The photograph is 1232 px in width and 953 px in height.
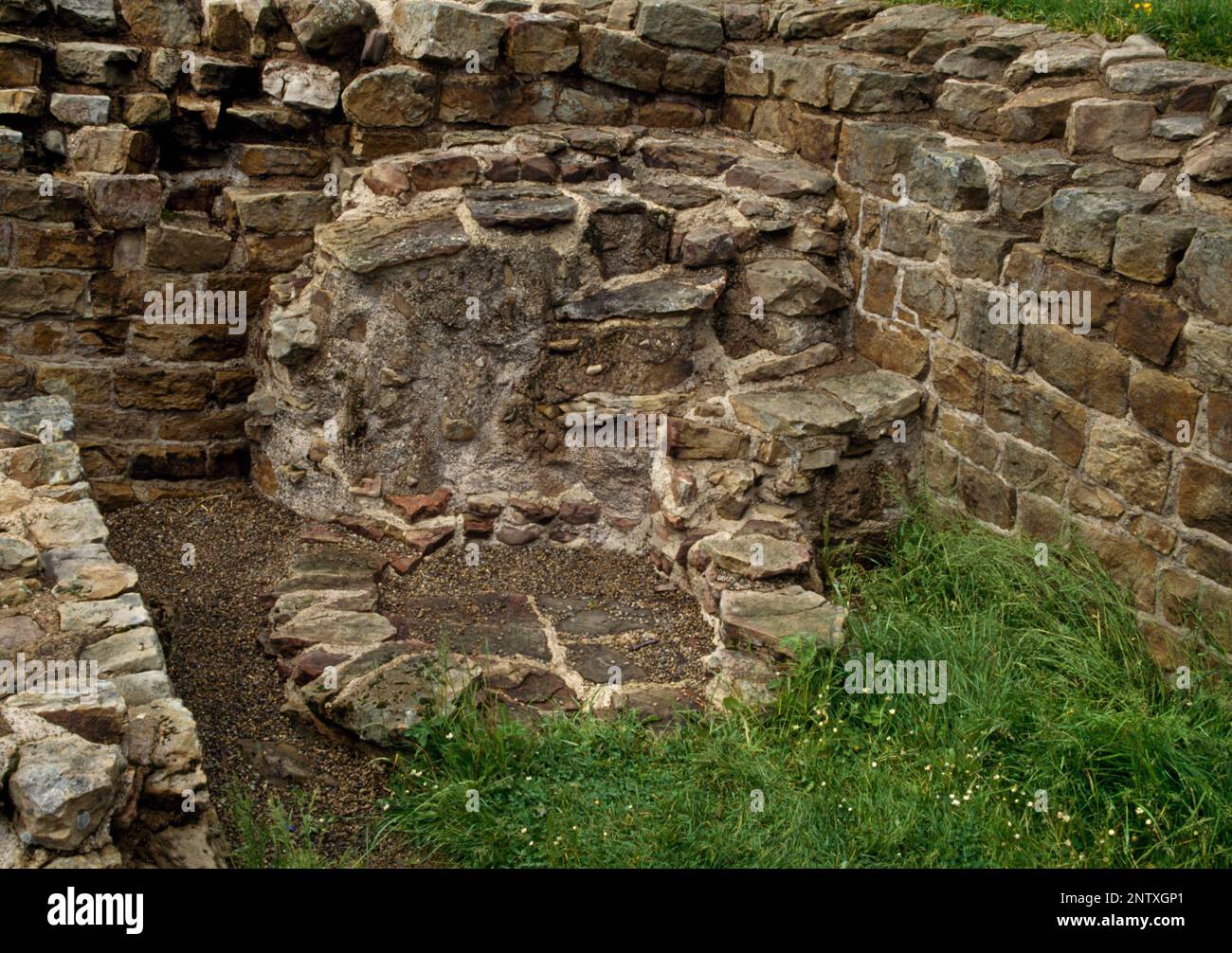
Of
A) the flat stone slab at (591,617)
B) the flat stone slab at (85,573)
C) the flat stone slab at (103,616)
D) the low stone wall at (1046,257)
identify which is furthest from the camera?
the flat stone slab at (591,617)

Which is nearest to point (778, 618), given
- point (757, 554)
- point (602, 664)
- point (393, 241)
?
point (757, 554)

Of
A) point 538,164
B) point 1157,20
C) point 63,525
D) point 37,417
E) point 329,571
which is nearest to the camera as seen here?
point 63,525

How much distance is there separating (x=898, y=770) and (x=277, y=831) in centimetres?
171

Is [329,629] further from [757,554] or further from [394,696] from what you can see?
[757,554]

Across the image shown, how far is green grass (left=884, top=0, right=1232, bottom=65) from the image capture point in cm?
476

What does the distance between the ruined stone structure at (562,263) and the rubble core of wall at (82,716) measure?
90 cm

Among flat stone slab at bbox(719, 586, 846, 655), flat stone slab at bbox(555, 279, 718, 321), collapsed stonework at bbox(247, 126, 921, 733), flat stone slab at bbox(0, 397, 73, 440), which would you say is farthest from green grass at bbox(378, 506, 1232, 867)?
flat stone slab at bbox(0, 397, 73, 440)

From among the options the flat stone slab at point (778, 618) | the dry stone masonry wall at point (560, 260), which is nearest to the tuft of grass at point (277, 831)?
the flat stone slab at point (778, 618)

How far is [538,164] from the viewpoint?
5570mm

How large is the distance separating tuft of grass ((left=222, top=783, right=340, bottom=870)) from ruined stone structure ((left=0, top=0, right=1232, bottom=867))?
2.73ft

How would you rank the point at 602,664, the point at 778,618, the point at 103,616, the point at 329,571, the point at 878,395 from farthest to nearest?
the point at 878,395 → the point at 329,571 → the point at 602,664 → the point at 778,618 → the point at 103,616

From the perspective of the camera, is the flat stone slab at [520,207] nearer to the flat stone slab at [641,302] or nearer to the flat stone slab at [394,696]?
the flat stone slab at [641,302]

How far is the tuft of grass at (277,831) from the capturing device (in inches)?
135

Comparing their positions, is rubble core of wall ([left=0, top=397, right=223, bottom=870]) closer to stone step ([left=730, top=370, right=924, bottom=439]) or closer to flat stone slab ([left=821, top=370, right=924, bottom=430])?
stone step ([left=730, top=370, right=924, bottom=439])
